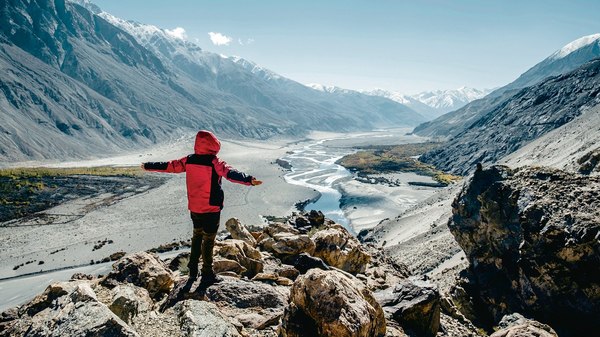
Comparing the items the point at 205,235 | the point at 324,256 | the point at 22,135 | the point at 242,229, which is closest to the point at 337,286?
the point at 205,235

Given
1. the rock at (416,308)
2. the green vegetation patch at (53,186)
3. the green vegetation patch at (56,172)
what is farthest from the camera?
the green vegetation patch at (56,172)

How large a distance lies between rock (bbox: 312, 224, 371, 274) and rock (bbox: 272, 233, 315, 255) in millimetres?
801

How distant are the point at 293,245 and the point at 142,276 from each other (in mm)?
6791

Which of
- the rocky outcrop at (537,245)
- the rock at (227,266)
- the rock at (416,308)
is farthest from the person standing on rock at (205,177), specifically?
the rocky outcrop at (537,245)

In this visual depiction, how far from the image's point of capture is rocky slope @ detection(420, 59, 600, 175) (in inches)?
3492

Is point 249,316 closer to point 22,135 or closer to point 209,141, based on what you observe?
point 209,141

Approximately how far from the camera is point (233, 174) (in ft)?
25.4

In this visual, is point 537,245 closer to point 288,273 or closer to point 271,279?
point 288,273

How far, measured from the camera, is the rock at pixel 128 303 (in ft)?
22.0

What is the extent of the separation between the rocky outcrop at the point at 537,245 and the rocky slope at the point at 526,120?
262 ft

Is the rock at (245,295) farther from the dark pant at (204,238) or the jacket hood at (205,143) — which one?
the jacket hood at (205,143)

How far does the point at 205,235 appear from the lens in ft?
27.3

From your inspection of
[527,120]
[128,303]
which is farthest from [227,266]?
[527,120]

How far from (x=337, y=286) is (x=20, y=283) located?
38.9 metres
